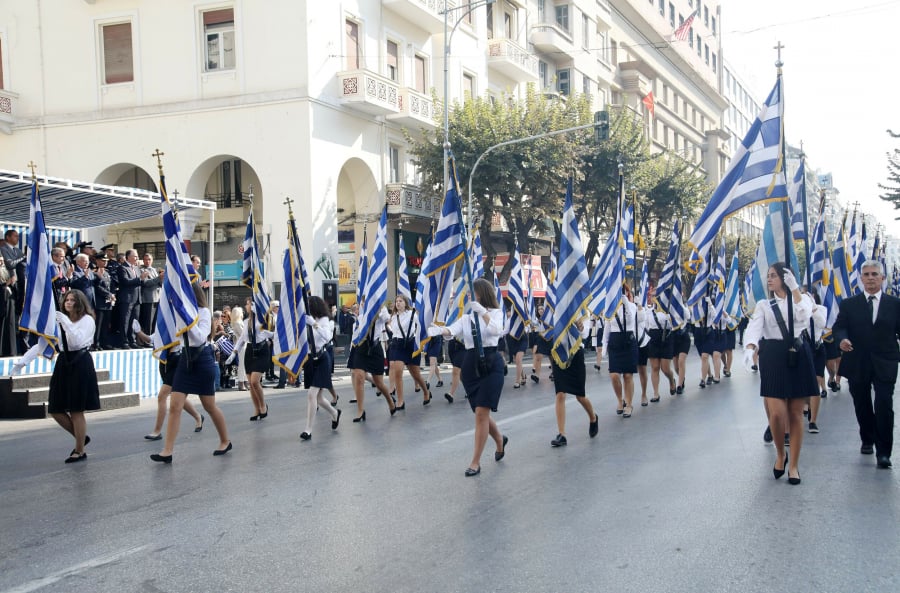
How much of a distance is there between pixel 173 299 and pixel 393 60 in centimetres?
2279

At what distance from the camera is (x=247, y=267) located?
14477 millimetres

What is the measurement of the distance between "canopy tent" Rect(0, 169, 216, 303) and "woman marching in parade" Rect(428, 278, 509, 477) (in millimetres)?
9579

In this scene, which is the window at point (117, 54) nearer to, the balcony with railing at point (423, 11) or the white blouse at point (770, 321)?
the balcony with railing at point (423, 11)

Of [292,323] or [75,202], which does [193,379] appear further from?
[75,202]

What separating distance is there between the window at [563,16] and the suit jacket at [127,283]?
105 feet

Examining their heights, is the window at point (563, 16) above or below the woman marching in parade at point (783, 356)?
above

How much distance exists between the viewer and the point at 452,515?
21.1ft

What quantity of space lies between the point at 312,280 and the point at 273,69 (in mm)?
6784

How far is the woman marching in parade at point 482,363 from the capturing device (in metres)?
8.11

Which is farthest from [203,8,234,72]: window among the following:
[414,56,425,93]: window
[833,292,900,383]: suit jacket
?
[833,292,900,383]: suit jacket

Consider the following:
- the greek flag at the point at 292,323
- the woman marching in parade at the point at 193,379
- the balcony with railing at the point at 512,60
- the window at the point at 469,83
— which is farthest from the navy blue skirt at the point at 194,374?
the balcony with railing at the point at 512,60

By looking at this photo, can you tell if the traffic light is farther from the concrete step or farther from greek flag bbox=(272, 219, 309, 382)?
the concrete step

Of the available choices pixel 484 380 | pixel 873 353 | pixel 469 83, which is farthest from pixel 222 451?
pixel 469 83

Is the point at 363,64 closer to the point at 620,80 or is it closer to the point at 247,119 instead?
the point at 247,119
